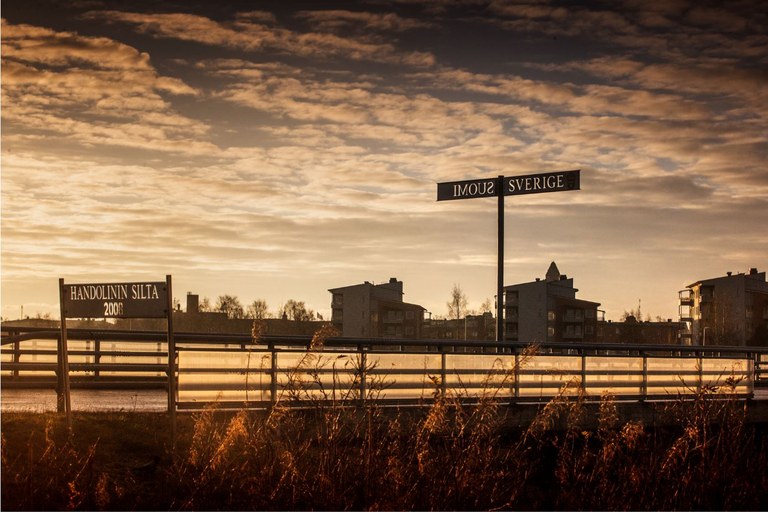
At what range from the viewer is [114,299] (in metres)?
12.2

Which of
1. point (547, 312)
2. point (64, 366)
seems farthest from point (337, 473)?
point (547, 312)

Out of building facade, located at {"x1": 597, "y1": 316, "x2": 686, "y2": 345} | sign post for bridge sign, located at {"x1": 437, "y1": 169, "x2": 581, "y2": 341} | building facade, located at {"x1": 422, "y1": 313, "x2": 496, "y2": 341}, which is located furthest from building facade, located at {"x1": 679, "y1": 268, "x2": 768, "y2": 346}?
sign post for bridge sign, located at {"x1": 437, "y1": 169, "x2": 581, "y2": 341}

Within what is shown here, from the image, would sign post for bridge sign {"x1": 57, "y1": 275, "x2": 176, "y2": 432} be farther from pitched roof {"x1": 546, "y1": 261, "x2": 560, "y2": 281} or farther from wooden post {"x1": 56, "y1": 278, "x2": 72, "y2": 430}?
pitched roof {"x1": 546, "y1": 261, "x2": 560, "y2": 281}

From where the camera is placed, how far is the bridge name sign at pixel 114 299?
39.5 feet

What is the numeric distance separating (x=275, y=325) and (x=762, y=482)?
12489cm

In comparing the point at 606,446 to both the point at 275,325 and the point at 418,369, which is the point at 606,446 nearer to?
the point at 418,369

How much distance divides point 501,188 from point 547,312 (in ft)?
329

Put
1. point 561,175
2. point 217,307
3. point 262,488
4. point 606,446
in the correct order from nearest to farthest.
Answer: point 262,488
point 606,446
point 561,175
point 217,307

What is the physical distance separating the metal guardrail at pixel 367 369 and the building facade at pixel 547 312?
99628 millimetres

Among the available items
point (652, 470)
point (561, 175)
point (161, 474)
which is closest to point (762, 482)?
point (652, 470)

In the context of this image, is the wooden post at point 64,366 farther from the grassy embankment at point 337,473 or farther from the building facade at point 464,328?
the building facade at point 464,328

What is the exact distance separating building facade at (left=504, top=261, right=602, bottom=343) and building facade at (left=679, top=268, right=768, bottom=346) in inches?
573

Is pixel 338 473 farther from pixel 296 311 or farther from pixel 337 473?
pixel 296 311

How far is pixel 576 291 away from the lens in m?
128
